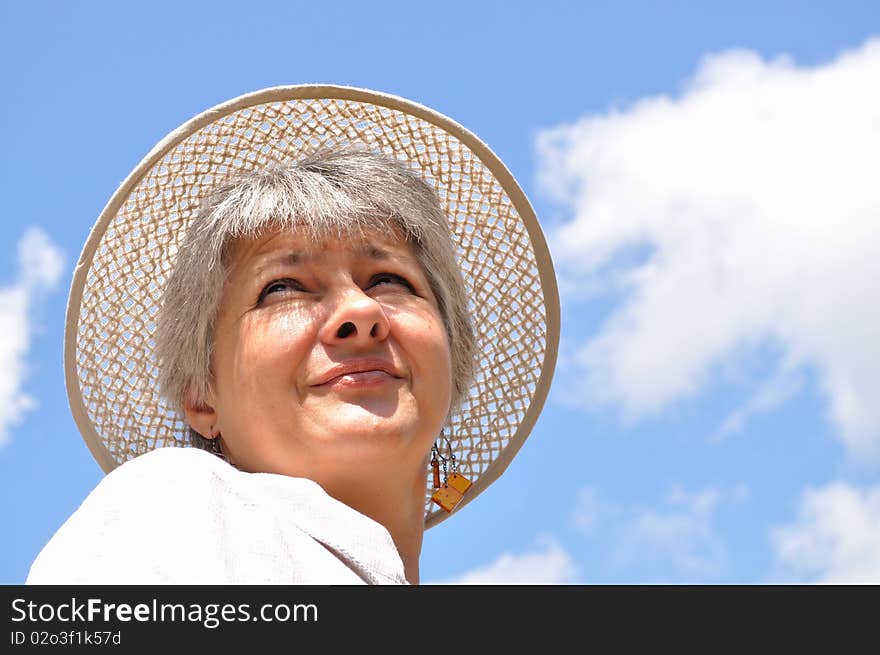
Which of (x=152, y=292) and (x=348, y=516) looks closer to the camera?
(x=348, y=516)

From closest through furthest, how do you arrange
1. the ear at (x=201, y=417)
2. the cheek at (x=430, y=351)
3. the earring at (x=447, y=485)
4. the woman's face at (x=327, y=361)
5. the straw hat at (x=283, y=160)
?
the woman's face at (x=327, y=361) < the cheek at (x=430, y=351) < the ear at (x=201, y=417) < the straw hat at (x=283, y=160) < the earring at (x=447, y=485)

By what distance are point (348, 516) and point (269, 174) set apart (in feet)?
2.67

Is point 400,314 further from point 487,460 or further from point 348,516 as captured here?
point 487,460

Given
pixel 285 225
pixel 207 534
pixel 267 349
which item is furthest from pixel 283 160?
pixel 207 534

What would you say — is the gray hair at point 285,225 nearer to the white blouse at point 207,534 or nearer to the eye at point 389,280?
the eye at point 389,280

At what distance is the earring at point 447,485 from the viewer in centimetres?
276

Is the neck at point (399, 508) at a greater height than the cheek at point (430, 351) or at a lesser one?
lesser

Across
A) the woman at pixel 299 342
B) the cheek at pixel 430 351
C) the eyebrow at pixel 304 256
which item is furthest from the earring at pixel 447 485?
the eyebrow at pixel 304 256

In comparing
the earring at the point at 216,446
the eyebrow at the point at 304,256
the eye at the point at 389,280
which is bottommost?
the earring at the point at 216,446

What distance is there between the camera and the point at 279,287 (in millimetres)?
2264

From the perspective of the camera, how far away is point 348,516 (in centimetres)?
193

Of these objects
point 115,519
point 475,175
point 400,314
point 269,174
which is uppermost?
point 475,175

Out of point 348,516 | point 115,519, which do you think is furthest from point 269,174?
point 115,519
